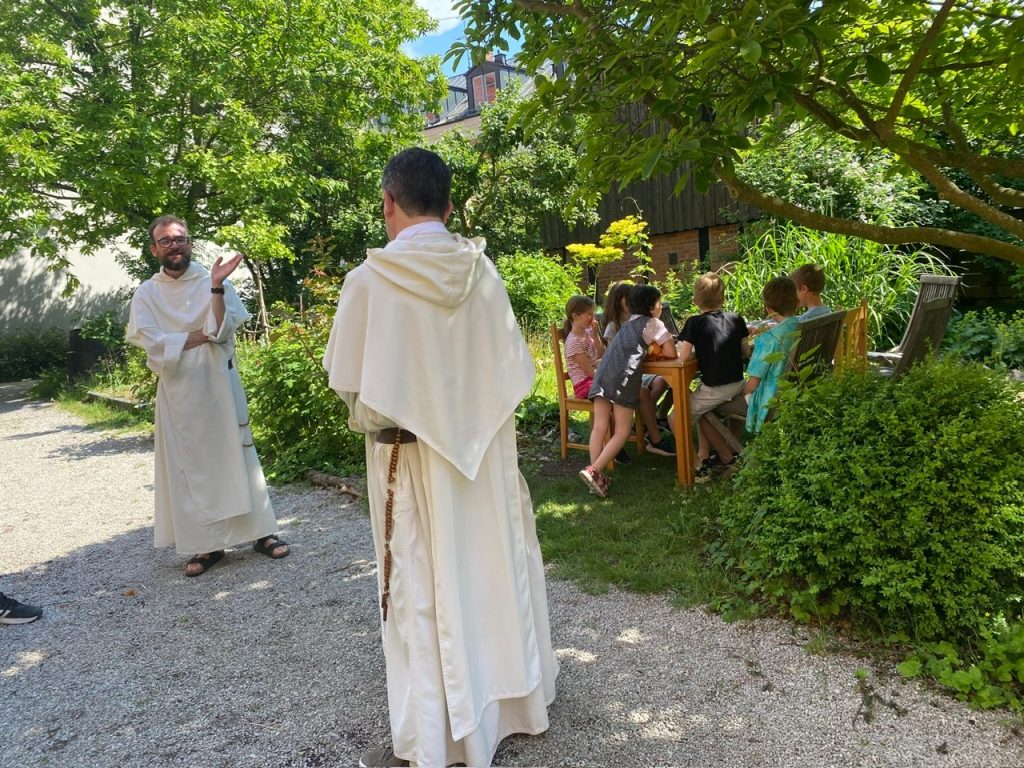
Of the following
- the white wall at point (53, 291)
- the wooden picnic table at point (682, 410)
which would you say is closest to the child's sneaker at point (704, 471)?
the wooden picnic table at point (682, 410)

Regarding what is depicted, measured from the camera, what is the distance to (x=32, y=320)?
19391 mm

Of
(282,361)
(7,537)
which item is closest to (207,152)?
(282,361)

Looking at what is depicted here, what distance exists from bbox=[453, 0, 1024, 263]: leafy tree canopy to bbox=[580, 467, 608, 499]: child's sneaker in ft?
7.17

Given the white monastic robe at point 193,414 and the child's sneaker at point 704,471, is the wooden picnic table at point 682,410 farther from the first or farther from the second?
the white monastic robe at point 193,414

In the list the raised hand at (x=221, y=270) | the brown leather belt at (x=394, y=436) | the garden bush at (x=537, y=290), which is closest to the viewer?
the brown leather belt at (x=394, y=436)

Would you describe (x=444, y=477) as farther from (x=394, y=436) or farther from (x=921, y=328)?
(x=921, y=328)

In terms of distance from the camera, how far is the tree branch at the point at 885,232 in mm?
3168

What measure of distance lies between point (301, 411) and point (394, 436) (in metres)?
4.62

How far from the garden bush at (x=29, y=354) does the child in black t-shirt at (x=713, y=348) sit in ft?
58.9

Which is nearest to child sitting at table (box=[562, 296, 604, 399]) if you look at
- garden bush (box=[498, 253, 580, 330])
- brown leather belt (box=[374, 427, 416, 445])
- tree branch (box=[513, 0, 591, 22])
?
tree branch (box=[513, 0, 591, 22])

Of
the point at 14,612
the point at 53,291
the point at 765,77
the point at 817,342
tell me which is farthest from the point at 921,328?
the point at 53,291

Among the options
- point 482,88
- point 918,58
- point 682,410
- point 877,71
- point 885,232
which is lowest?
point 682,410

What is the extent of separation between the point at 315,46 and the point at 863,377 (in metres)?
11.7

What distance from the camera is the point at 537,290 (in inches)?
480
